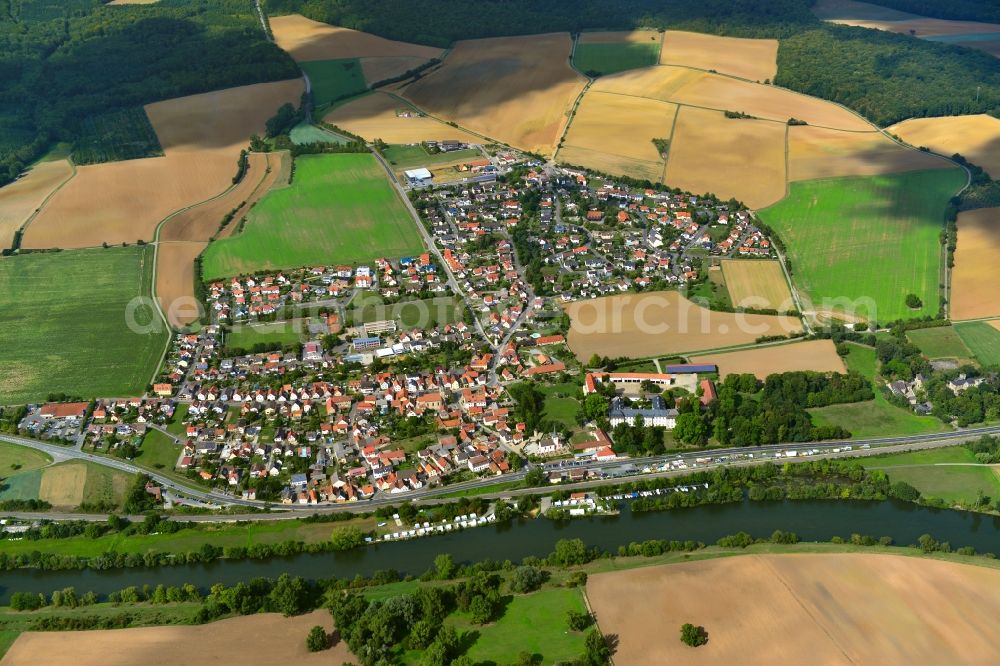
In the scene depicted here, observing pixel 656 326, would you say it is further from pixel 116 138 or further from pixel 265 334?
pixel 116 138

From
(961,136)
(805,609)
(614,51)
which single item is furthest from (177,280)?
→ (961,136)

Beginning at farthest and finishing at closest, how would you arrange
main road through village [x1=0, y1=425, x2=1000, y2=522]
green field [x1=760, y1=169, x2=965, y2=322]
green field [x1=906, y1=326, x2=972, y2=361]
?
1. green field [x1=760, y1=169, x2=965, y2=322]
2. green field [x1=906, y1=326, x2=972, y2=361]
3. main road through village [x1=0, y1=425, x2=1000, y2=522]

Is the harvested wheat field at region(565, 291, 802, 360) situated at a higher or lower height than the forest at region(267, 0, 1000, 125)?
lower

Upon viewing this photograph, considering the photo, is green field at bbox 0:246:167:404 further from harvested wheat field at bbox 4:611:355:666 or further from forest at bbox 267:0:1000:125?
forest at bbox 267:0:1000:125

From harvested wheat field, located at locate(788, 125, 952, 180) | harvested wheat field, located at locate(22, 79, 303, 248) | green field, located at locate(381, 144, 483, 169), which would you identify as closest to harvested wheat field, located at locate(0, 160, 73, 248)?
harvested wheat field, located at locate(22, 79, 303, 248)

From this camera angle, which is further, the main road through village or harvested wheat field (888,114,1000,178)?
harvested wheat field (888,114,1000,178)

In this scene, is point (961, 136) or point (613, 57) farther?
point (613, 57)

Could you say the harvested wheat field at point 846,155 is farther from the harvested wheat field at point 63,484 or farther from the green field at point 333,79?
the harvested wheat field at point 63,484
